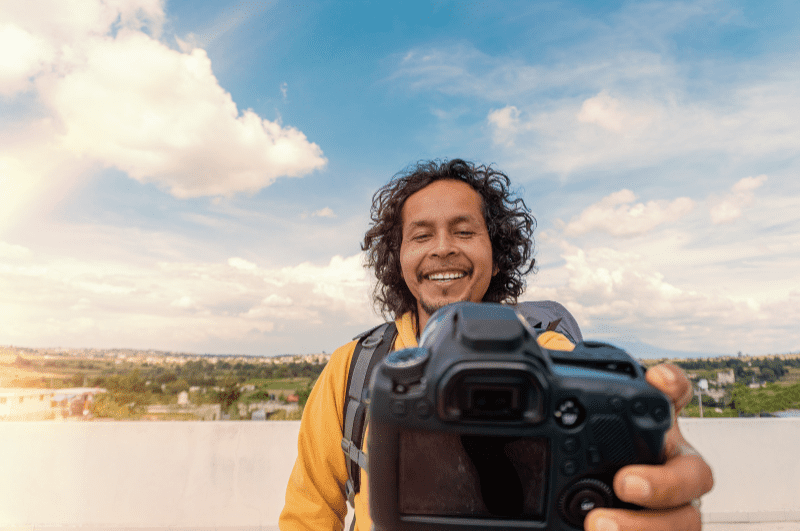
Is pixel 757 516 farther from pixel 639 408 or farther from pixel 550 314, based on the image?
pixel 639 408

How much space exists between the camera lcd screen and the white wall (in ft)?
13.1

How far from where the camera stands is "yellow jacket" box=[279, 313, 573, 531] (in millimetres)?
1574

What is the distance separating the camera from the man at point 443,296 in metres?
0.80

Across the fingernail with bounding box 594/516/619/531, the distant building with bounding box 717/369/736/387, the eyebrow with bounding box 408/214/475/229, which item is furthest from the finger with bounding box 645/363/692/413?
the distant building with bounding box 717/369/736/387

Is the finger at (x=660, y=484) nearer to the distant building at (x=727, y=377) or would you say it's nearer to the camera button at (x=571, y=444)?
the camera button at (x=571, y=444)

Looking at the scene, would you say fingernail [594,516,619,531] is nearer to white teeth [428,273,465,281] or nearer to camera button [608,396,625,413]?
camera button [608,396,625,413]

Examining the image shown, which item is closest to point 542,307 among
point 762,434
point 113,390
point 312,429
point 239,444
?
point 312,429

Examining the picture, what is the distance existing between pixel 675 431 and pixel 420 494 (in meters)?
0.55

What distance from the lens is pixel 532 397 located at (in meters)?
0.78

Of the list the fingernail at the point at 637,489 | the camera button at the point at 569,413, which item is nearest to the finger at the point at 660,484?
the fingernail at the point at 637,489

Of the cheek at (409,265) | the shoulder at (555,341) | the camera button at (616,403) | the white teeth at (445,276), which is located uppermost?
the cheek at (409,265)

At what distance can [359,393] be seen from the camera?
1562mm

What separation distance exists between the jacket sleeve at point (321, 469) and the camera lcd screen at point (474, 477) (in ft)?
2.91

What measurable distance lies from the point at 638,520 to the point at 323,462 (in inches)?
43.0
